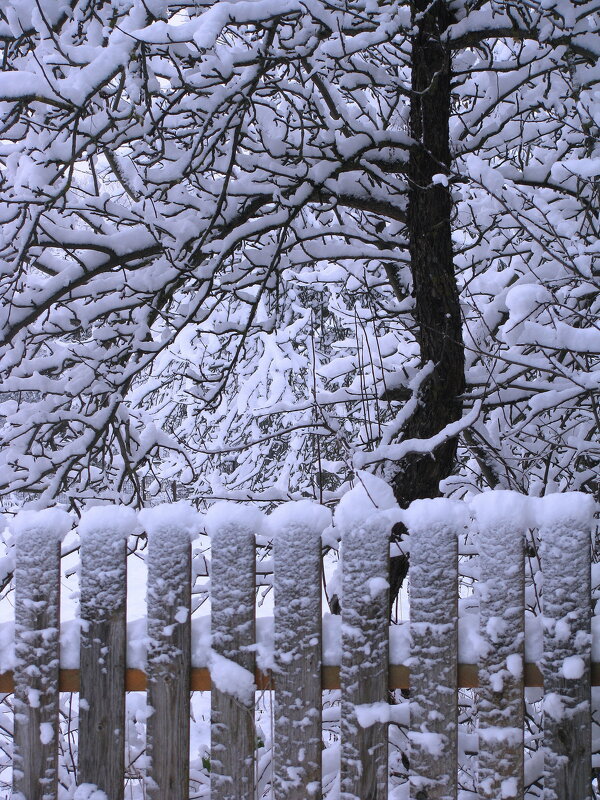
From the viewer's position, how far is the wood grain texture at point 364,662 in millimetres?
1938

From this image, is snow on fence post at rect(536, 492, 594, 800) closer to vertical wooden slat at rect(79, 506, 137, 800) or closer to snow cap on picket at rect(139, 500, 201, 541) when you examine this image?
snow cap on picket at rect(139, 500, 201, 541)

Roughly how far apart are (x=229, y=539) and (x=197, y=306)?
1.19 metres

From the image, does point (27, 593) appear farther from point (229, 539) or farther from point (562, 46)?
point (562, 46)

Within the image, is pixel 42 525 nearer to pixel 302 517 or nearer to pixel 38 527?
pixel 38 527

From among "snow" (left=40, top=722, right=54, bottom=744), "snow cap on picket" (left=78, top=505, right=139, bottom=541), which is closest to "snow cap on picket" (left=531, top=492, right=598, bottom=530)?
"snow cap on picket" (left=78, top=505, right=139, bottom=541)

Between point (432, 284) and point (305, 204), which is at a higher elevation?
point (305, 204)

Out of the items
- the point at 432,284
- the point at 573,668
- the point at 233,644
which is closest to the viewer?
the point at 573,668

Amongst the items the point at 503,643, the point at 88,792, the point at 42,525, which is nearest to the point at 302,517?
the point at 503,643

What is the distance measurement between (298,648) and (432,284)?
180 centimetres

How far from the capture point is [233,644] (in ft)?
6.48

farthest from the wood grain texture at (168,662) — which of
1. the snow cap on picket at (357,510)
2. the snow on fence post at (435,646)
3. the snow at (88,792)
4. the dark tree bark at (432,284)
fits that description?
the dark tree bark at (432,284)

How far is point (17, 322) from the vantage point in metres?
3.02

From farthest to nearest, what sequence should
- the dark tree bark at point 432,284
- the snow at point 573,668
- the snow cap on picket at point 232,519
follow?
the dark tree bark at point 432,284 → the snow cap on picket at point 232,519 → the snow at point 573,668

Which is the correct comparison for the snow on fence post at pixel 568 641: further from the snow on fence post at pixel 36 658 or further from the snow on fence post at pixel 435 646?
the snow on fence post at pixel 36 658
